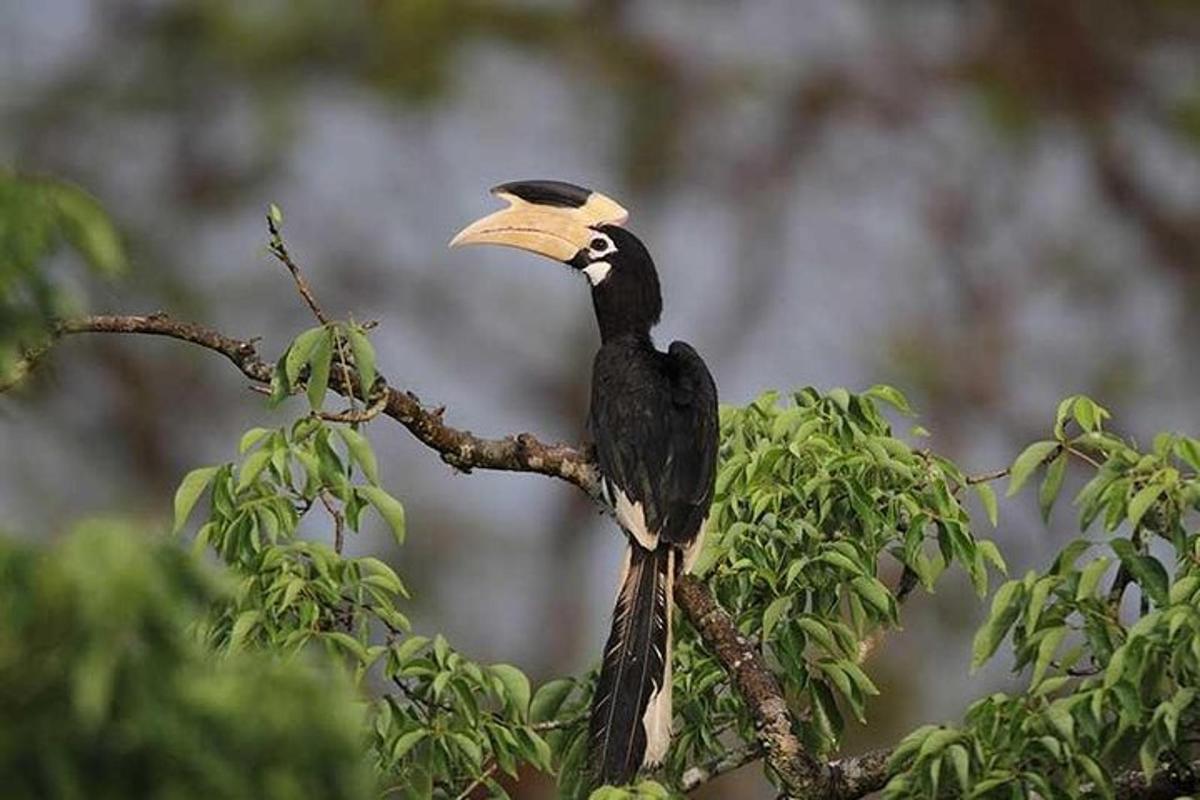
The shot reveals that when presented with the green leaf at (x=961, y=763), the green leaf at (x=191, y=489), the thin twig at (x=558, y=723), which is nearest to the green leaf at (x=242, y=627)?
the green leaf at (x=191, y=489)

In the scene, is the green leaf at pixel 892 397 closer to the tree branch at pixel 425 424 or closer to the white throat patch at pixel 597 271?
the tree branch at pixel 425 424

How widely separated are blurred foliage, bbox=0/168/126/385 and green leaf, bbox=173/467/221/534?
0.96 m

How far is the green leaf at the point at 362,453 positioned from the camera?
2.58m

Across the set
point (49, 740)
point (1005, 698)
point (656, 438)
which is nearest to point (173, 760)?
point (49, 740)

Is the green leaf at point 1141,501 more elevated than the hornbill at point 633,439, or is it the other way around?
the hornbill at point 633,439

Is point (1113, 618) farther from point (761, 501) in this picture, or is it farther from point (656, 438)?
point (656, 438)

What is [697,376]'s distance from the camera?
356 cm

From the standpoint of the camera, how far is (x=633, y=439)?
3416 mm

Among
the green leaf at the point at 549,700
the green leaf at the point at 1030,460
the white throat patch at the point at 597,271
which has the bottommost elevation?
the green leaf at the point at 1030,460

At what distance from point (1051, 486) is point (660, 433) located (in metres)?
0.92

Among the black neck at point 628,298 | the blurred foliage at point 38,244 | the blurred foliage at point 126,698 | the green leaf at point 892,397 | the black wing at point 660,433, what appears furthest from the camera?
the black neck at point 628,298

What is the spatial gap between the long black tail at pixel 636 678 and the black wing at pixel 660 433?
66 mm

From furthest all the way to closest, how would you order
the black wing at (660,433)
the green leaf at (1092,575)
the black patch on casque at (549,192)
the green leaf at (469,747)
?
the black patch on casque at (549,192) → the black wing at (660,433) → the green leaf at (469,747) → the green leaf at (1092,575)

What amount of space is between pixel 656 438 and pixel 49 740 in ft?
6.53
